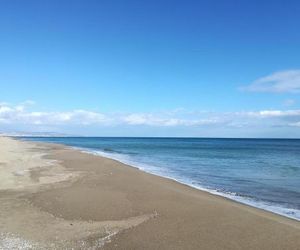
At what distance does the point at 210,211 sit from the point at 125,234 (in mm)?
4394

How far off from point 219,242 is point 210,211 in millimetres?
3820

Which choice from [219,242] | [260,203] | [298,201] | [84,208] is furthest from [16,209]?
[298,201]

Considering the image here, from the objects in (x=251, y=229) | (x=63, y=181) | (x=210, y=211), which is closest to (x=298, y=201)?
(x=210, y=211)

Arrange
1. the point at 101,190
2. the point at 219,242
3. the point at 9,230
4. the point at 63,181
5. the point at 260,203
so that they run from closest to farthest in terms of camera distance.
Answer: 1. the point at 219,242
2. the point at 9,230
3. the point at 260,203
4. the point at 101,190
5. the point at 63,181

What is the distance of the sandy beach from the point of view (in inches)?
365

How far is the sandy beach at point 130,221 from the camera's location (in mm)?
9281

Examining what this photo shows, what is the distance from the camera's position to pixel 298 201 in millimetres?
16969

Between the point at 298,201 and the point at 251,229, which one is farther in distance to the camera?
the point at 298,201

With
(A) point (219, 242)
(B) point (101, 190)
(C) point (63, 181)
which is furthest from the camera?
(C) point (63, 181)

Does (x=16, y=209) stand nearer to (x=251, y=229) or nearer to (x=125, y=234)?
(x=125, y=234)

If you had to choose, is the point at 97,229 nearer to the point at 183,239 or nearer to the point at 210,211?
the point at 183,239

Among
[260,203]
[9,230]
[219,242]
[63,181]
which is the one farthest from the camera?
[63,181]

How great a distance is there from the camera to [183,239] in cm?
963

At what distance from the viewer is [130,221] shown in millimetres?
11461
